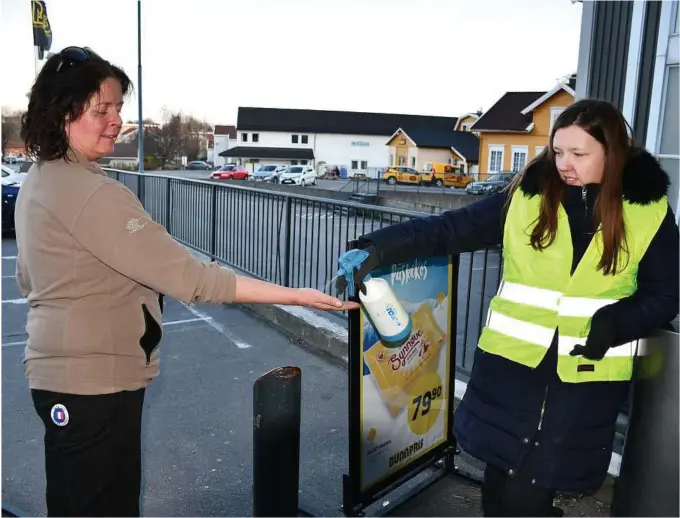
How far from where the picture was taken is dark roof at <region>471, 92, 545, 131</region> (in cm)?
4256

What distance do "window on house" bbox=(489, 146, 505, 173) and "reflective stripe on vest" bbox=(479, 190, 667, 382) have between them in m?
43.9

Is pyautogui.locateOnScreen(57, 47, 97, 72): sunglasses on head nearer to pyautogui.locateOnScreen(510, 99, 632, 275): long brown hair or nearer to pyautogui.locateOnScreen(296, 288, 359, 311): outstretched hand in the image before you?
pyautogui.locateOnScreen(296, 288, 359, 311): outstretched hand

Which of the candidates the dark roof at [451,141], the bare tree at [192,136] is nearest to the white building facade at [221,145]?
the bare tree at [192,136]

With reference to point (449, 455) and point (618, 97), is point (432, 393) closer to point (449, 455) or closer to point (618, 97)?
point (449, 455)

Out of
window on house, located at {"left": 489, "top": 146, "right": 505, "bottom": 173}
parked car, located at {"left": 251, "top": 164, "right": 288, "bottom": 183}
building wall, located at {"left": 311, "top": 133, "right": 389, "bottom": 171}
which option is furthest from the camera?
building wall, located at {"left": 311, "top": 133, "right": 389, "bottom": 171}

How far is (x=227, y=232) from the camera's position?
26.2 ft

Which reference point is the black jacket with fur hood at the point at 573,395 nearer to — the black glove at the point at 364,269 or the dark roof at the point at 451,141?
the black glove at the point at 364,269

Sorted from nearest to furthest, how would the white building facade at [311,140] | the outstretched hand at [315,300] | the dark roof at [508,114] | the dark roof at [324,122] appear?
the outstretched hand at [315,300] → the dark roof at [508,114] → the white building facade at [311,140] → the dark roof at [324,122]

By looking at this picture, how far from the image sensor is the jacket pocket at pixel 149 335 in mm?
2111

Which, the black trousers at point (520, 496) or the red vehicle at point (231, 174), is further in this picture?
the red vehicle at point (231, 174)

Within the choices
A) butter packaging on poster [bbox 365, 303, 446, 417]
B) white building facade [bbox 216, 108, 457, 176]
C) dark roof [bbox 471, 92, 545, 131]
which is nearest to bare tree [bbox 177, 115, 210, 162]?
white building facade [bbox 216, 108, 457, 176]

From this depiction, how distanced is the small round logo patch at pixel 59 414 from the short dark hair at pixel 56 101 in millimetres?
797

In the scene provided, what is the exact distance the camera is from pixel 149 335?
2.13 metres

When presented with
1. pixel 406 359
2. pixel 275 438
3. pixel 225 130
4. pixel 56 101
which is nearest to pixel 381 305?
pixel 406 359
